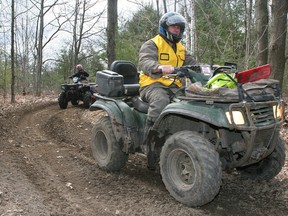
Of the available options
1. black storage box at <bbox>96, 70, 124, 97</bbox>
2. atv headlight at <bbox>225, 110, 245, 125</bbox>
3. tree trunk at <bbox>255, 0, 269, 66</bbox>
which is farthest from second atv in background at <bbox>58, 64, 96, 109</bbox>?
atv headlight at <bbox>225, 110, 245, 125</bbox>

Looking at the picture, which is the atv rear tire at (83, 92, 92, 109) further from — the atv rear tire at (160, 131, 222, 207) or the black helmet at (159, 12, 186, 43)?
the atv rear tire at (160, 131, 222, 207)

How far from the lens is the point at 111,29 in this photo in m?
12.9

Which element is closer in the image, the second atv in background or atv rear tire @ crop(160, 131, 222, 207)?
atv rear tire @ crop(160, 131, 222, 207)

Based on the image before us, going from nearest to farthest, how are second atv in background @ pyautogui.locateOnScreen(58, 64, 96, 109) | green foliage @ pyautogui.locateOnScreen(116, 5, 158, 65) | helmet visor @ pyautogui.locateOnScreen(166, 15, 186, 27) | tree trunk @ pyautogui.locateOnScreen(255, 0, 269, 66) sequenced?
helmet visor @ pyautogui.locateOnScreen(166, 15, 186, 27) → tree trunk @ pyautogui.locateOnScreen(255, 0, 269, 66) → green foliage @ pyautogui.locateOnScreen(116, 5, 158, 65) → second atv in background @ pyautogui.locateOnScreen(58, 64, 96, 109)

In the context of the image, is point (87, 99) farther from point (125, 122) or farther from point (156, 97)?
point (156, 97)

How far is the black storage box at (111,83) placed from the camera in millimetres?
5309

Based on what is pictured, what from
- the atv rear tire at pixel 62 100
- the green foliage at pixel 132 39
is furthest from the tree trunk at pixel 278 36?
the atv rear tire at pixel 62 100

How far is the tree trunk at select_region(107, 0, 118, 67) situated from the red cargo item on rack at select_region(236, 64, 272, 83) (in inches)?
353

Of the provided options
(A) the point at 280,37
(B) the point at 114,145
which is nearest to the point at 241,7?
(A) the point at 280,37

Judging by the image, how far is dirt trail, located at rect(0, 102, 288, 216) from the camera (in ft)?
12.8

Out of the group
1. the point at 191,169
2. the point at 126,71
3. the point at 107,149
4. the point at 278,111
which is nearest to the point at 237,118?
the point at 278,111

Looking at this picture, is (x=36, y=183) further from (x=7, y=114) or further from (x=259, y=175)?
(x=7, y=114)

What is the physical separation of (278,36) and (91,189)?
18.9 ft

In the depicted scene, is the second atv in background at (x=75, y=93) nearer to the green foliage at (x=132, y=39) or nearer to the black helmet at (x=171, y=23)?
the green foliage at (x=132, y=39)
